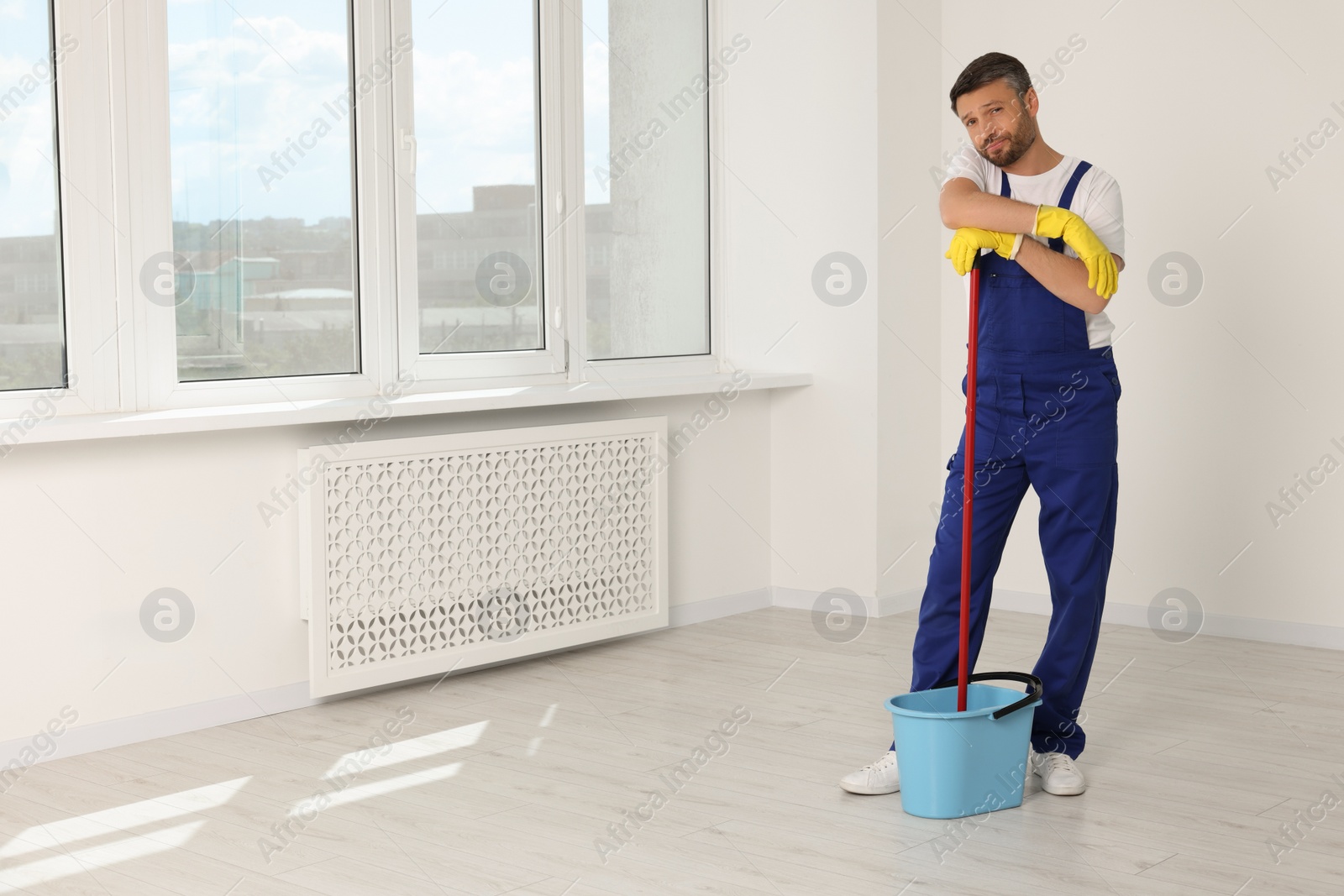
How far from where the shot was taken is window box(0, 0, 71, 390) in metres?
2.82

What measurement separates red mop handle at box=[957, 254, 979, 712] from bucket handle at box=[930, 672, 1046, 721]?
5cm

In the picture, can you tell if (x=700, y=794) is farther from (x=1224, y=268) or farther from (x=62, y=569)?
(x=1224, y=268)

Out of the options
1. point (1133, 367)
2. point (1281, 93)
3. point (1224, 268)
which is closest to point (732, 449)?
point (1133, 367)

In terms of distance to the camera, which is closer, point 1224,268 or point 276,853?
point 276,853

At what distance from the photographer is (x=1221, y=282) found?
3.88m

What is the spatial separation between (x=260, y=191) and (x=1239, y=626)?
2.85 m

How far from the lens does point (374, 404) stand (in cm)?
330

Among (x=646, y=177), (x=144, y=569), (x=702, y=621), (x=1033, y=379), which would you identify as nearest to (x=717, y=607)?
(x=702, y=621)

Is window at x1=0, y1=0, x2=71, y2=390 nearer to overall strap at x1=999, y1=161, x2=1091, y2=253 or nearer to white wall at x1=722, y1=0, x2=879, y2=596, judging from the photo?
overall strap at x1=999, y1=161, x2=1091, y2=253

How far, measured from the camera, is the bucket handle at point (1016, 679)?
7.89 feet

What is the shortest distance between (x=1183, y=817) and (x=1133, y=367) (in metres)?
1.88

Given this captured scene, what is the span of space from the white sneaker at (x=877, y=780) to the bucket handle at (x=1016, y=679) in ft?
0.57

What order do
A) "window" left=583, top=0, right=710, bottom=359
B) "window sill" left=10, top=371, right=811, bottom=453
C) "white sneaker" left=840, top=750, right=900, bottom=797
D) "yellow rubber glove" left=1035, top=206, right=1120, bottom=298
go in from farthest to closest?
"window" left=583, top=0, right=710, bottom=359, "window sill" left=10, top=371, right=811, bottom=453, "white sneaker" left=840, top=750, right=900, bottom=797, "yellow rubber glove" left=1035, top=206, right=1120, bottom=298

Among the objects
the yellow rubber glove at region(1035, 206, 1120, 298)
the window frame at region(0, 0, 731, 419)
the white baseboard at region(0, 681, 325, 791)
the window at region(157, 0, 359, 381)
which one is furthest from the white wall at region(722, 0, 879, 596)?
the yellow rubber glove at region(1035, 206, 1120, 298)
